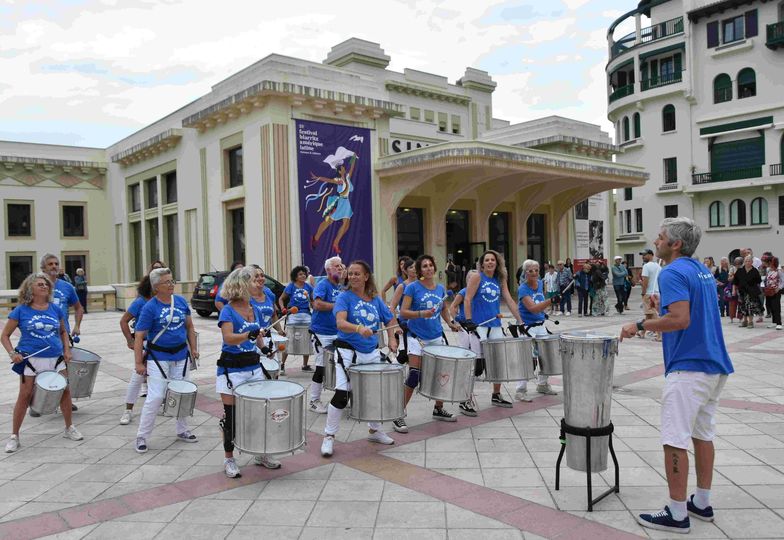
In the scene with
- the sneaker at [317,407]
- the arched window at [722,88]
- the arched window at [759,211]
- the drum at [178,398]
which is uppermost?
the arched window at [722,88]

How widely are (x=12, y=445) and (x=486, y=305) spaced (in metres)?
4.92

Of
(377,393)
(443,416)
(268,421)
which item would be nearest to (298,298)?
(443,416)

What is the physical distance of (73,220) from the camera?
32281 millimetres

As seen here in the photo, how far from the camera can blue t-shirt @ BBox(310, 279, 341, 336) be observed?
7.23m

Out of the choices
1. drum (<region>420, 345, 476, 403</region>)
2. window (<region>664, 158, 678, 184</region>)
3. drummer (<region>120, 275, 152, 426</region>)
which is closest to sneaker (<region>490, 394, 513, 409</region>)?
drum (<region>420, 345, 476, 403</region>)

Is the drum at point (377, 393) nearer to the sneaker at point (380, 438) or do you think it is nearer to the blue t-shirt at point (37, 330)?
the sneaker at point (380, 438)

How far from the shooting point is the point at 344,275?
7625 mm

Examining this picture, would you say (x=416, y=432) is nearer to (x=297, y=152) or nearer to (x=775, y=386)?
(x=775, y=386)

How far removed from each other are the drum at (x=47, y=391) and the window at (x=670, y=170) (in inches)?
1542

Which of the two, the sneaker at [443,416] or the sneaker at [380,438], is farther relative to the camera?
the sneaker at [443,416]

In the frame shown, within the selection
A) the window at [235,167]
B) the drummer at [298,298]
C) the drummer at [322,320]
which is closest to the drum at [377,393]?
the drummer at [322,320]

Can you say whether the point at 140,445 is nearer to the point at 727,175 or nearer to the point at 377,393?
the point at 377,393

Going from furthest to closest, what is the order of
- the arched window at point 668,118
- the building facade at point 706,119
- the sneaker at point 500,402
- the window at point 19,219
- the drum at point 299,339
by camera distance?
the arched window at point 668,118 < the building facade at point 706,119 < the window at point 19,219 < the drum at point 299,339 < the sneaker at point 500,402

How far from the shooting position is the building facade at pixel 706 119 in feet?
113
